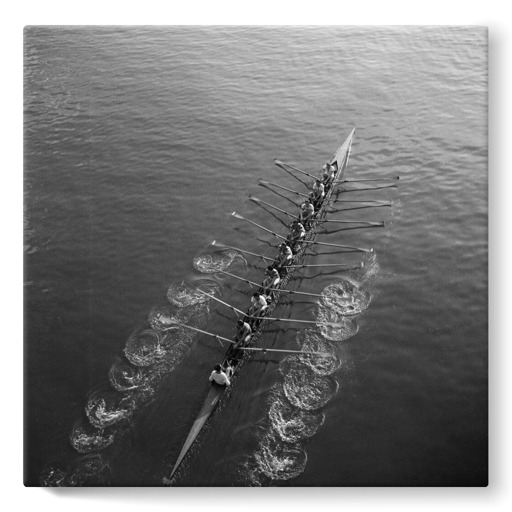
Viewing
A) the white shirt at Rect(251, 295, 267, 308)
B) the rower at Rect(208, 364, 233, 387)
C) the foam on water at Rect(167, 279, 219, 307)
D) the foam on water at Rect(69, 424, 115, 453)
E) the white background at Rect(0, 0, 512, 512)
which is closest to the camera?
the white background at Rect(0, 0, 512, 512)

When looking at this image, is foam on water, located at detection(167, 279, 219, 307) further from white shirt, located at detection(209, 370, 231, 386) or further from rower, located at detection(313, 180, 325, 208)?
rower, located at detection(313, 180, 325, 208)

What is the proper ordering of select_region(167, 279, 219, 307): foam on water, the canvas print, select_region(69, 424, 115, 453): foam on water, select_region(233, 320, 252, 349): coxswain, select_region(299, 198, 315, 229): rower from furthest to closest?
1. select_region(299, 198, 315, 229): rower
2. select_region(167, 279, 219, 307): foam on water
3. select_region(233, 320, 252, 349): coxswain
4. the canvas print
5. select_region(69, 424, 115, 453): foam on water

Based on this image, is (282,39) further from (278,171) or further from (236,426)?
(236,426)

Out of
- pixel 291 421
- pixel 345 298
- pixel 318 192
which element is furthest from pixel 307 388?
pixel 318 192

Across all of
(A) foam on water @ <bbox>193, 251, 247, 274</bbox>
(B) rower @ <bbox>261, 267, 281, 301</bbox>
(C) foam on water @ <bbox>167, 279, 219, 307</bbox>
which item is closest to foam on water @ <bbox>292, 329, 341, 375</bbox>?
(B) rower @ <bbox>261, 267, 281, 301</bbox>

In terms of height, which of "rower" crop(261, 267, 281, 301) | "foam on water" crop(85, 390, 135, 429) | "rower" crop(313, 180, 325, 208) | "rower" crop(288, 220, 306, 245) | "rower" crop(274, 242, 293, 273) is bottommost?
"foam on water" crop(85, 390, 135, 429)
